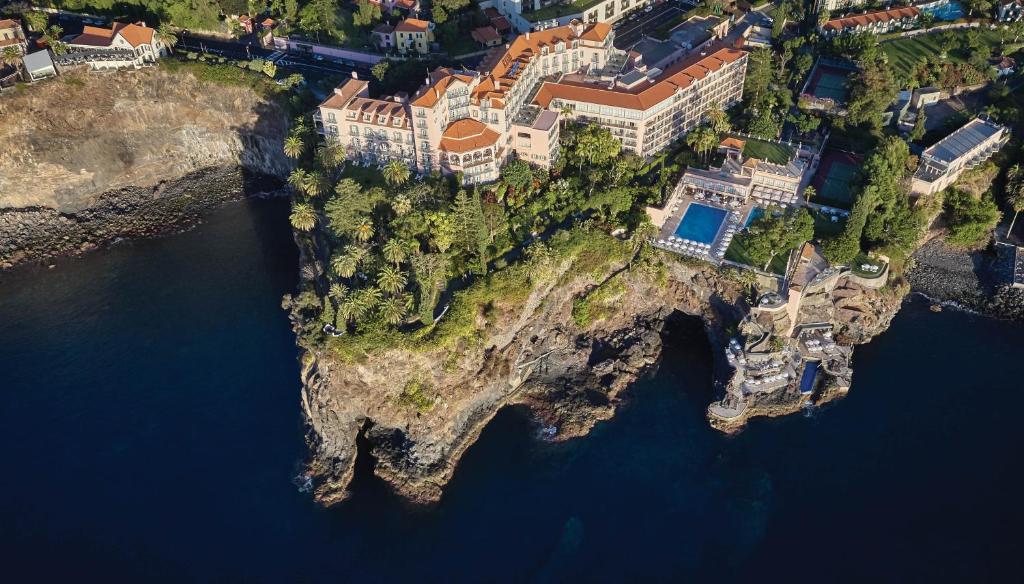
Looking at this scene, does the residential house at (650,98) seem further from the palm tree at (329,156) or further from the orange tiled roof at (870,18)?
the palm tree at (329,156)

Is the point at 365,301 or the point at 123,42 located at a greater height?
the point at 123,42

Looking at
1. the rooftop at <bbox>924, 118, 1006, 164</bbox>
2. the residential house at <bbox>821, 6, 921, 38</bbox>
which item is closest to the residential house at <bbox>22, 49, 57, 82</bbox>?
the residential house at <bbox>821, 6, 921, 38</bbox>

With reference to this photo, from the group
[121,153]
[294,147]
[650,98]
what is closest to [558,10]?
[650,98]

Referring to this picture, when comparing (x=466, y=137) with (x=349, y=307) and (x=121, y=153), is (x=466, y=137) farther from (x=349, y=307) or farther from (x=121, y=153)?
(x=121, y=153)

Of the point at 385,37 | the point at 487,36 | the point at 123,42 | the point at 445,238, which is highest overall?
the point at 123,42

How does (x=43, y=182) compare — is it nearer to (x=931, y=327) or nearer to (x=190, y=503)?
(x=190, y=503)

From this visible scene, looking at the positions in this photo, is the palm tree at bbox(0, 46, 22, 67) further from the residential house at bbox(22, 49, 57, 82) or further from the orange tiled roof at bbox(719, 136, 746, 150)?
the orange tiled roof at bbox(719, 136, 746, 150)
